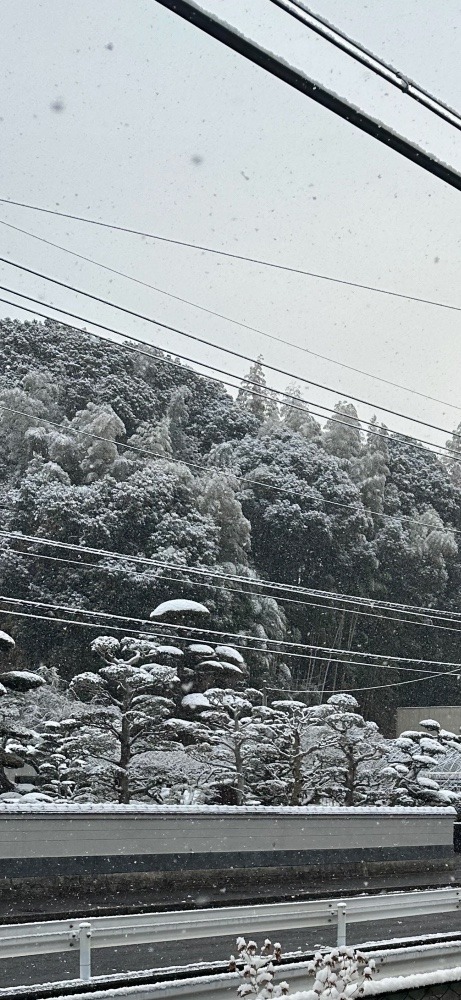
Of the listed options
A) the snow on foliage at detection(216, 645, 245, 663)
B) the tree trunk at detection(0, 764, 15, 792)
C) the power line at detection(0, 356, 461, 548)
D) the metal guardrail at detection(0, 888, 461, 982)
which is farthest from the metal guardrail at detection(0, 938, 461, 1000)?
the power line at detection(0, 356, 461, 548)

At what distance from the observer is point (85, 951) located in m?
5.45

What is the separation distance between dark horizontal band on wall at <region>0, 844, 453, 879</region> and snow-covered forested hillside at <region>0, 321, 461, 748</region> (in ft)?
35.6

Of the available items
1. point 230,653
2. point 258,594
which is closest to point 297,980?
point 230,653

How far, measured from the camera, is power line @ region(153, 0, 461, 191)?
8.50ft

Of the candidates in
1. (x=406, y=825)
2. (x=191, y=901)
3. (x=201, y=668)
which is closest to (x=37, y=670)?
(x=201, y=668)

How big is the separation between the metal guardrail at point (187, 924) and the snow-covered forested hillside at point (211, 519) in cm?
1696

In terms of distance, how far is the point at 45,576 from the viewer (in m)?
26.2

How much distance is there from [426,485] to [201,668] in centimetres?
2090

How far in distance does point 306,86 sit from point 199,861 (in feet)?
34.8

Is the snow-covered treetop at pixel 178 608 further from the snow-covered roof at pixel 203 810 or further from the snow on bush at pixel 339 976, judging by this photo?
the snow on bush at pixel 339 976

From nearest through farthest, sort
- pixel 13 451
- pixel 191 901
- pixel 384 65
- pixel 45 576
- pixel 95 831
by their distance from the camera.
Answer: pixel 384 65
pixel 191 901
pixel 95 831
pixel 45 576
pixel 13 451

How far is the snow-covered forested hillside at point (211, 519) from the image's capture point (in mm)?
26234

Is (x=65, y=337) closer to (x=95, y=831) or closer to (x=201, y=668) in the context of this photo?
(x=201, y=668)

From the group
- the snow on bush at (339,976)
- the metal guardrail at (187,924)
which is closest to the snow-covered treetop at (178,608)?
the metal guardrail at (187,924)
